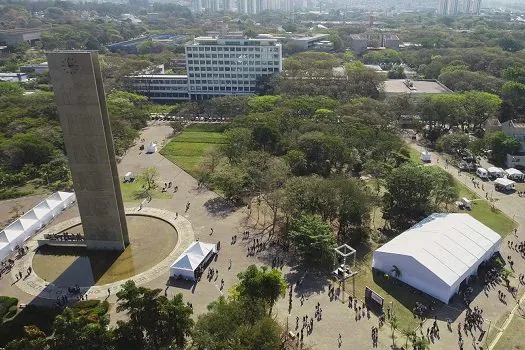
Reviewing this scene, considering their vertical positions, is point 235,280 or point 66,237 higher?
point 66,237

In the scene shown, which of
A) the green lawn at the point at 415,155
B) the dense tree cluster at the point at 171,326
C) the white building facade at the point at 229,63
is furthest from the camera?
the white building facade at the point at 229,63

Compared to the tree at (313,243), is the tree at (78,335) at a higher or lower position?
higher

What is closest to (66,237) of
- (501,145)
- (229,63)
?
(501,145)

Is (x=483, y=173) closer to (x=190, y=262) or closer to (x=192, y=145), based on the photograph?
(x=190, y=262)

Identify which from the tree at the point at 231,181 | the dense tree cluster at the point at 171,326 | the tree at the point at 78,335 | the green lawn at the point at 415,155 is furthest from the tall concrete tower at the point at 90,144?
the green lawn at the point at 415,155

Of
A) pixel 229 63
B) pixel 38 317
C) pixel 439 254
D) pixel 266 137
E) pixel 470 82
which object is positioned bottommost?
pixel 38 317

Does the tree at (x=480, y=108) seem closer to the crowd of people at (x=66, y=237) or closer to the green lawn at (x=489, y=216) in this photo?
the green lawn at (x=489, y=216)
